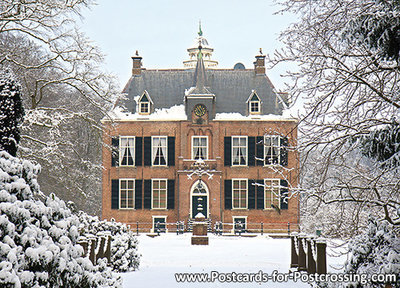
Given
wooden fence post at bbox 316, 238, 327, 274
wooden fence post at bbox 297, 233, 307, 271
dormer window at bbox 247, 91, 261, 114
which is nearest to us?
wooden fence post at bbox 316, 238, 327, 274

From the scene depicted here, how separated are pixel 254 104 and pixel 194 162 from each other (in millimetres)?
5092

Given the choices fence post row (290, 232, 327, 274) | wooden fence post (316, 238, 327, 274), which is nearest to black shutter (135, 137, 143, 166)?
fence post row (290, 232, 327, 274)

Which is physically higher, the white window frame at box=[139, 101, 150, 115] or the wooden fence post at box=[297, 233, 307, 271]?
the white window frame at box=[139, 101, 150, 115]

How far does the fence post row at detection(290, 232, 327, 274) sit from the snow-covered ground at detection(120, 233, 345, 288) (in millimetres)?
373

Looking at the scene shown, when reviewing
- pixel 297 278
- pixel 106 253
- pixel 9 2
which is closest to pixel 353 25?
pixel 297 278

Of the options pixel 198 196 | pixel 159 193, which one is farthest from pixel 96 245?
pixel 159 193

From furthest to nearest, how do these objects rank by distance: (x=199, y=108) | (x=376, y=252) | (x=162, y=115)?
(x=162, y=115) → (x=199, y=108) → (x=376, y=252)

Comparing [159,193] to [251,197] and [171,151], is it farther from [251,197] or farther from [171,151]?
[251,197]

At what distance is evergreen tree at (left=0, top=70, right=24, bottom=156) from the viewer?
8132 mm

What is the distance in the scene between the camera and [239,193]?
31609 mm

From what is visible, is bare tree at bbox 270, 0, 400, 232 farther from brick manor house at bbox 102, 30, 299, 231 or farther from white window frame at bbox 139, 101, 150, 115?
white window frame at bbox 139, 101, 150, 115

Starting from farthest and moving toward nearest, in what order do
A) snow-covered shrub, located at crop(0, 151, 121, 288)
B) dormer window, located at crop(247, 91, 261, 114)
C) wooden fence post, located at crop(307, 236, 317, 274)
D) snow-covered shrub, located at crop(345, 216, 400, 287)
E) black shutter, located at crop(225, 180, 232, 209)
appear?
dormer window, located at crop(247, 91, 261, 114) < black shutter, located at crop(225, 180, 232, 209) < wooden fence post, located at crop(307, 236, 317, 274) < snow-covered shrub, located at crop(345, 216, 400, 287) < snow-covered shrub, located at crop(0, 151, 121, 288)

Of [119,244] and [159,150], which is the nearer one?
[119,244]

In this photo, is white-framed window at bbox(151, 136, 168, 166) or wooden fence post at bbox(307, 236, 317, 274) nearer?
wooden fence post at bbox(307, 236, 317, 274)
